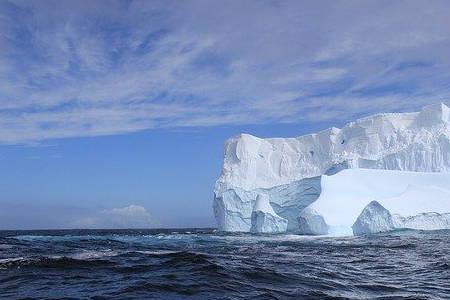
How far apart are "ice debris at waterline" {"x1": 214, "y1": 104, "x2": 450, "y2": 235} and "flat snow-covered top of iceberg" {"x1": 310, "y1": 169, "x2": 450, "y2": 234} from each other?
0.25 feet

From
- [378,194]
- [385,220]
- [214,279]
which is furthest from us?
[378,194]

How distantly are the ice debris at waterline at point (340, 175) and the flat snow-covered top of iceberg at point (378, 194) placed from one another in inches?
3.0

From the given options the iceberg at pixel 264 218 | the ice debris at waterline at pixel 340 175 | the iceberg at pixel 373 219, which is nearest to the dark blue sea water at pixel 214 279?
the iceberg at pixel 373 219

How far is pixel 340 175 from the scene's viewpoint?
4350cm

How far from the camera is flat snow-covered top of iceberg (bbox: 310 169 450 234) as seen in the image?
38031 millimetres

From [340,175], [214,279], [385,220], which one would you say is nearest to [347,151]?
[340,175]

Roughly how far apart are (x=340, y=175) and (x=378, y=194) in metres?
3.54

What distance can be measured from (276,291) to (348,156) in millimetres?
43577

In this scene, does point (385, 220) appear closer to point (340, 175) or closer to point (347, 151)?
point (340, 175)

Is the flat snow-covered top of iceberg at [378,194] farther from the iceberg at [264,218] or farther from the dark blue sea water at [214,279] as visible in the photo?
the dark blue sea water at [214,279]

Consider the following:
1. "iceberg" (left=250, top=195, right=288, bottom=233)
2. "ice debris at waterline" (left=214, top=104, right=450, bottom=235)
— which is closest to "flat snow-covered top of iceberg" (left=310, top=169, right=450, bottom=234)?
"ice debris at waterline" (left=214, top=104, right=450, bottom=235)

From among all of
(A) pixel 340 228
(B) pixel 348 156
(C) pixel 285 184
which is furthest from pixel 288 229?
(A) pixel 340 228

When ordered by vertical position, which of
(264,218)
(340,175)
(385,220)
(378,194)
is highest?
(340,175)

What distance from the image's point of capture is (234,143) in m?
57.2
